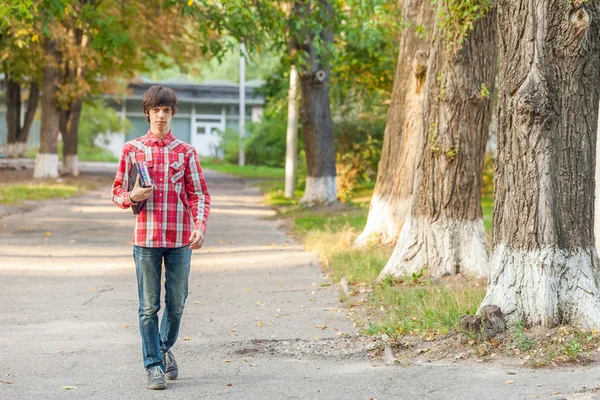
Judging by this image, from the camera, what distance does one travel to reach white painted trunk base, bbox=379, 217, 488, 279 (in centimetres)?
1055

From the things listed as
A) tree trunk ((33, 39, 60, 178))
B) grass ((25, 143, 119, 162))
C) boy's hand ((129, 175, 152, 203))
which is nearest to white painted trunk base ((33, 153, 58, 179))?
tree trunk ((33, 39, 60, 178))

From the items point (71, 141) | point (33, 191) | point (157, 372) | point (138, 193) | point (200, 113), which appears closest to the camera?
Answer: point (138, 193)

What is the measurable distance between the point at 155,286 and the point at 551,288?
3058 millimetres

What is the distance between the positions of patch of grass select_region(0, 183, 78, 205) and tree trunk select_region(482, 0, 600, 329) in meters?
16.4

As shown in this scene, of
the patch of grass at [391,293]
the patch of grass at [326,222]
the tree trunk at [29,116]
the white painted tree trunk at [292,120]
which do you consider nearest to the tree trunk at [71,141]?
the tree trunk at [29,116]

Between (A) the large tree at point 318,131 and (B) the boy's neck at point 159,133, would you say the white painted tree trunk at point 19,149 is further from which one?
(B) the boy's neck at point 159,133

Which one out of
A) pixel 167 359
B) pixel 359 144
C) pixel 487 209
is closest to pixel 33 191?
pixel 359 144

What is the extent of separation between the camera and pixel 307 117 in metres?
23.3

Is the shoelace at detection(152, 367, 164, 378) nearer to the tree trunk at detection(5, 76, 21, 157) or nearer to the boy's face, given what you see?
the boy's face

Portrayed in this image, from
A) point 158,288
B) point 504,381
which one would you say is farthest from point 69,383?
point 504,381

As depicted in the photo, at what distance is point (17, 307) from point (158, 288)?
3.62 meters

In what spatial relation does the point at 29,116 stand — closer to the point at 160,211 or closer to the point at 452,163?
the point at 452,163

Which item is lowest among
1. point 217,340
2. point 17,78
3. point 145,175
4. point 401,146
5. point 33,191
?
point 217,340

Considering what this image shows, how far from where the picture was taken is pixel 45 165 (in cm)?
3162
